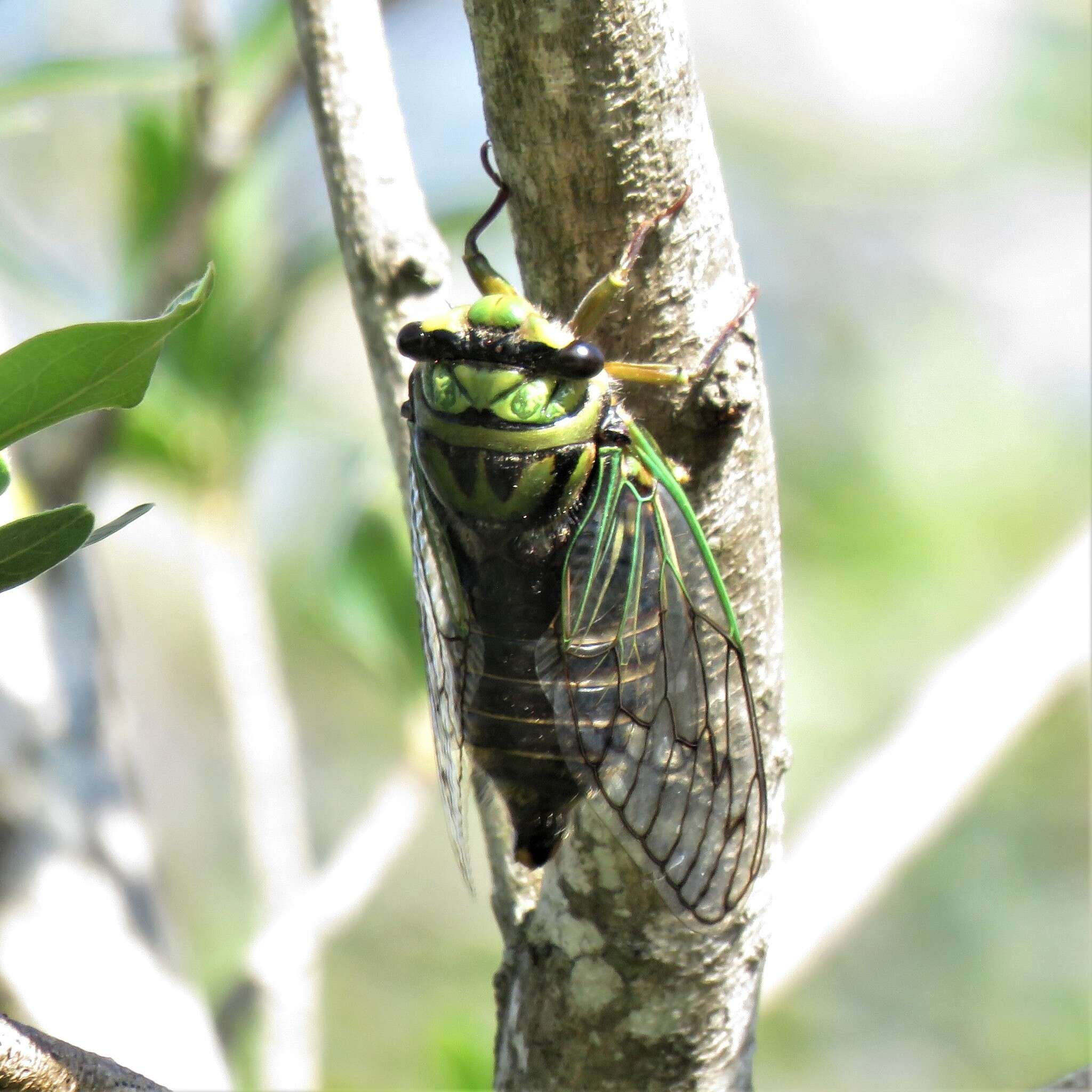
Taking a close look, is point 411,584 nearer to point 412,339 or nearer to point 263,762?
point 263,762

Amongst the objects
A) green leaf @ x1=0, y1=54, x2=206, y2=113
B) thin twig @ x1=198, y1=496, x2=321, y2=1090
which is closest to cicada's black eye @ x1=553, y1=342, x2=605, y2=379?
green leaf @ x1=0, y1=54, x2=206, y2=113

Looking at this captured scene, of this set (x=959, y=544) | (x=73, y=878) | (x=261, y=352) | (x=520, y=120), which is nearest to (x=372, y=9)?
(x=520, y=120)

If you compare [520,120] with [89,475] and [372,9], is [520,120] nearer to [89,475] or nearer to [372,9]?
[372,9]

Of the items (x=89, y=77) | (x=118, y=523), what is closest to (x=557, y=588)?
(x=118, y=523)

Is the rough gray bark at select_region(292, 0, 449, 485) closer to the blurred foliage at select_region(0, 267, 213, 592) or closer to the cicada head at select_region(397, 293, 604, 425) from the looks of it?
the cicada head at select_region(397, 293, 604, 425)

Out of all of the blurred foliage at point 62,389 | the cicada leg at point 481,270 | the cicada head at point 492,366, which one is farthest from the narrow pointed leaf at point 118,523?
the cicada leg at point 481,270

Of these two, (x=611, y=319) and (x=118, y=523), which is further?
(x=611, y=319)

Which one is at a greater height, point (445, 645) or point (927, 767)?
point (927, 767)
